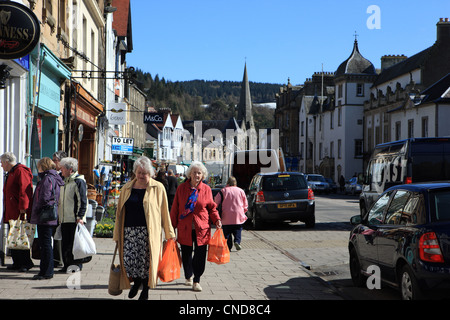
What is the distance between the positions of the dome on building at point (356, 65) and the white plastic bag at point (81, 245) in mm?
59504

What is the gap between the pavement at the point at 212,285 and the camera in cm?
753

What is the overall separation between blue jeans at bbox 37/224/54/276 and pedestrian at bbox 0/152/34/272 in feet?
1.91

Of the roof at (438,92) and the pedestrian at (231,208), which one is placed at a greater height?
the roof at (438,92)

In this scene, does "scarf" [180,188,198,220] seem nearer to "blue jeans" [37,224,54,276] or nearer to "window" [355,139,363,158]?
"blue jeans" [37,224,54,276]

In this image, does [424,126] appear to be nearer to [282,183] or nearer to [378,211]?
[282,183]

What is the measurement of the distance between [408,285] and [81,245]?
430 centimetres

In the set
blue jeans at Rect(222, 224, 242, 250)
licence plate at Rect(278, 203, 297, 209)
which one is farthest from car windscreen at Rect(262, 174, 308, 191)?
blue jeans at Rect(222, 224, 242, 250)

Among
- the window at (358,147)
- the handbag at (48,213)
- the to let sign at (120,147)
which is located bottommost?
the handbag at (48,213)

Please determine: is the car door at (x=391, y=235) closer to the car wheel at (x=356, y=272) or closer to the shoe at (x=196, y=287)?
the car wheel at (x=356, y=272)

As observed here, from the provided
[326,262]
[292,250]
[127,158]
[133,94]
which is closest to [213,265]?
[326,262]

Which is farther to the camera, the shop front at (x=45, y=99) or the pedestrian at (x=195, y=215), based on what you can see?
the shop front at (x=45, y=99)

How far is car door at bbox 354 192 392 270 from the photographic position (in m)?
7.84

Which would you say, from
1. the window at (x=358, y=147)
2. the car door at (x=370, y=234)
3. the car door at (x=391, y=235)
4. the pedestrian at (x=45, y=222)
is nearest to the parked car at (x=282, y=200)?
the car door at (x=370, y=234)
